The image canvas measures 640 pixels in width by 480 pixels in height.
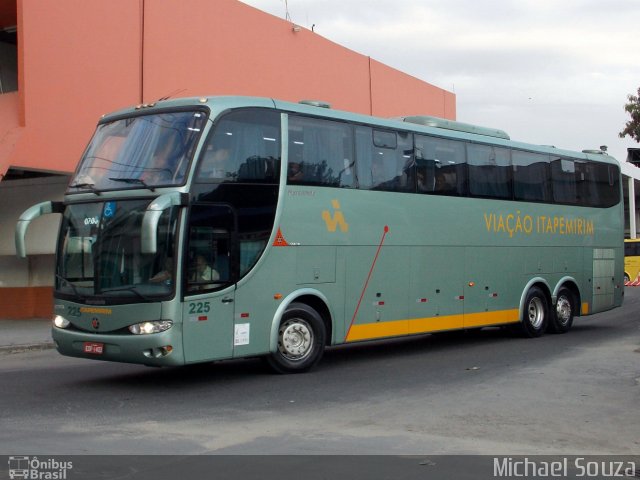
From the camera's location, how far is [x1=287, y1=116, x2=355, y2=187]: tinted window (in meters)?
12.0

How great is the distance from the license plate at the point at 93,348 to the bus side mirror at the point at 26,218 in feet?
4.74

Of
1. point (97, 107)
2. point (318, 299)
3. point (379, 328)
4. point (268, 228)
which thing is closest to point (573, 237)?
point (379, 328)

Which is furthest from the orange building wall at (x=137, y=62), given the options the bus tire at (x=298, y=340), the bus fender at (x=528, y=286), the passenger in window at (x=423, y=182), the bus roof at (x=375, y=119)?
the bus fender at (x=528, y=286)

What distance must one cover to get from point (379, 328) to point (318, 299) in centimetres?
153


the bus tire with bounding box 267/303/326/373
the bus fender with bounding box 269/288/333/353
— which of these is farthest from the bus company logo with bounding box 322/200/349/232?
the bus tire with bounding box 267/303/326/373

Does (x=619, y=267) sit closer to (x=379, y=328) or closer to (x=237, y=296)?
(x=379, y=328)

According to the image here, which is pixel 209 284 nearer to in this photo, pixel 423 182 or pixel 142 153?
pixel 142 153

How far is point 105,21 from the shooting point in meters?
19.7

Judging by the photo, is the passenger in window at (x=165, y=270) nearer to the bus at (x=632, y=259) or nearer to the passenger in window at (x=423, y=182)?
the passenger in window at (x=423, y=182)

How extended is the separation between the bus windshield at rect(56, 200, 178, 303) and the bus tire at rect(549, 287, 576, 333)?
1066 cm

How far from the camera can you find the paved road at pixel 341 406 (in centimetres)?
766

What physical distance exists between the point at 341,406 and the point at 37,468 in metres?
4.03

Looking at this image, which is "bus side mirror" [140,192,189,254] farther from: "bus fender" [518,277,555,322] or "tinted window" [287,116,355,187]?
"bus fender" [518,277,555,322]
